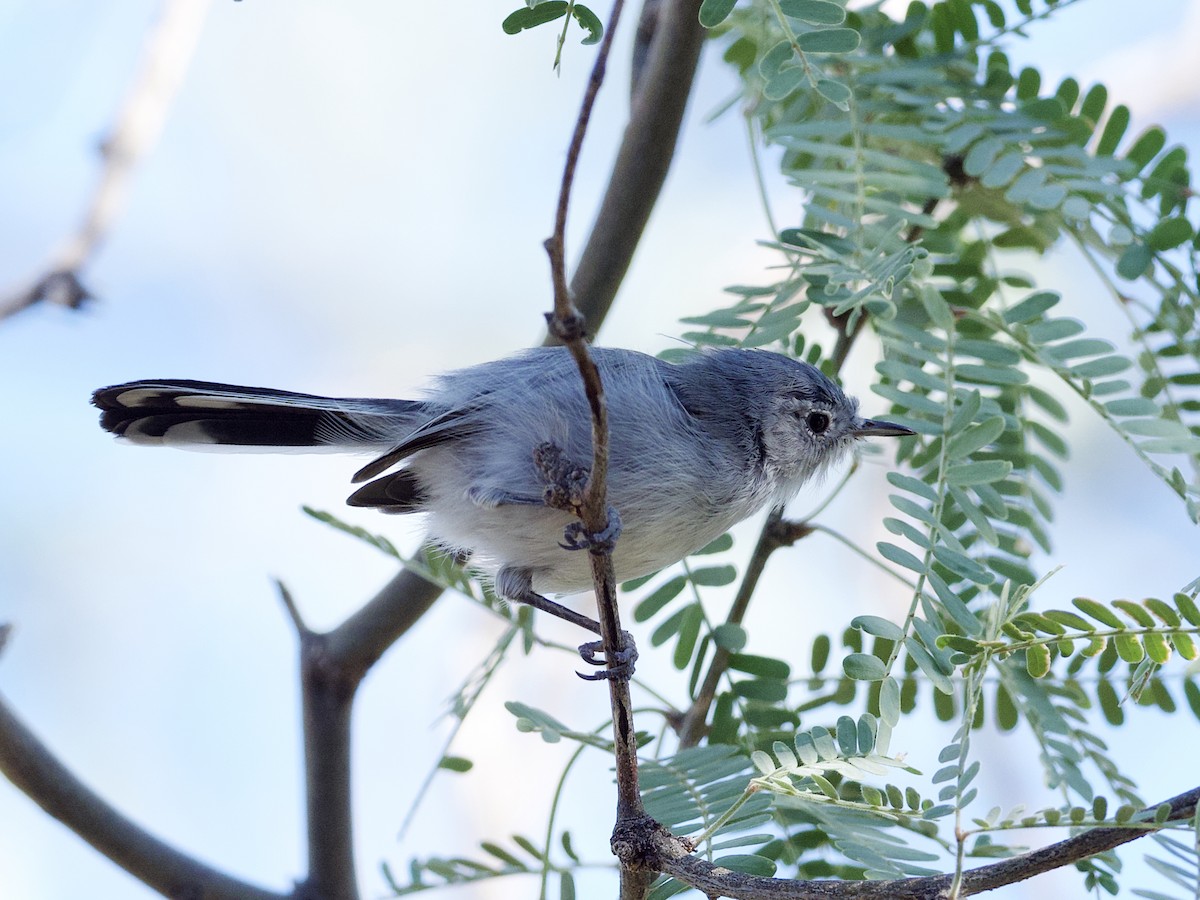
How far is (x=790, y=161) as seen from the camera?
2.55 meters

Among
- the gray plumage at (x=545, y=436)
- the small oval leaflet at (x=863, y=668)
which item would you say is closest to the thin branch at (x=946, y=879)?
the small oval leaflet at (x=863, y=668)

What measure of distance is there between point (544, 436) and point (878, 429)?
2.79 ft

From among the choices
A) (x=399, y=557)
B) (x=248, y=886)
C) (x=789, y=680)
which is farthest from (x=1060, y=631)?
(x=248, y=886)

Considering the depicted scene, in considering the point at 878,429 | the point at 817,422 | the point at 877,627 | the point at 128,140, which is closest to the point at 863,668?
the point at 877,627

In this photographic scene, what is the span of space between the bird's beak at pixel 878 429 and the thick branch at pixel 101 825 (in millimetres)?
1713

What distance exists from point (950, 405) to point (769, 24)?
3.36 feet

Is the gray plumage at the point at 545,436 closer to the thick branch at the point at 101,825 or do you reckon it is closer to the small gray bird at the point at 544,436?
the small gray bird at the point at 544,436

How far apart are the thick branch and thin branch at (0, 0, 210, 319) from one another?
150 centimetres

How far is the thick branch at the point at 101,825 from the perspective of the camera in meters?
2.28

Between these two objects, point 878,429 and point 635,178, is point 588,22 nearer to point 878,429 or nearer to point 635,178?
point 635,178

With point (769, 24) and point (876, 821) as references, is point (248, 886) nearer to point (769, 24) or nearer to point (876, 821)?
point (876, 821)

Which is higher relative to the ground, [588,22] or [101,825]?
[588,22]

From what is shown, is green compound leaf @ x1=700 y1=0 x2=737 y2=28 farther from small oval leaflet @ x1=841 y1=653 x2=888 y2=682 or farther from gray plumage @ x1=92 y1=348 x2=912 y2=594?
small oval leaflet @ x1=841 y1=653 x2=888 y2=682

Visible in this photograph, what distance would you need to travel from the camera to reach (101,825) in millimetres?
2348
